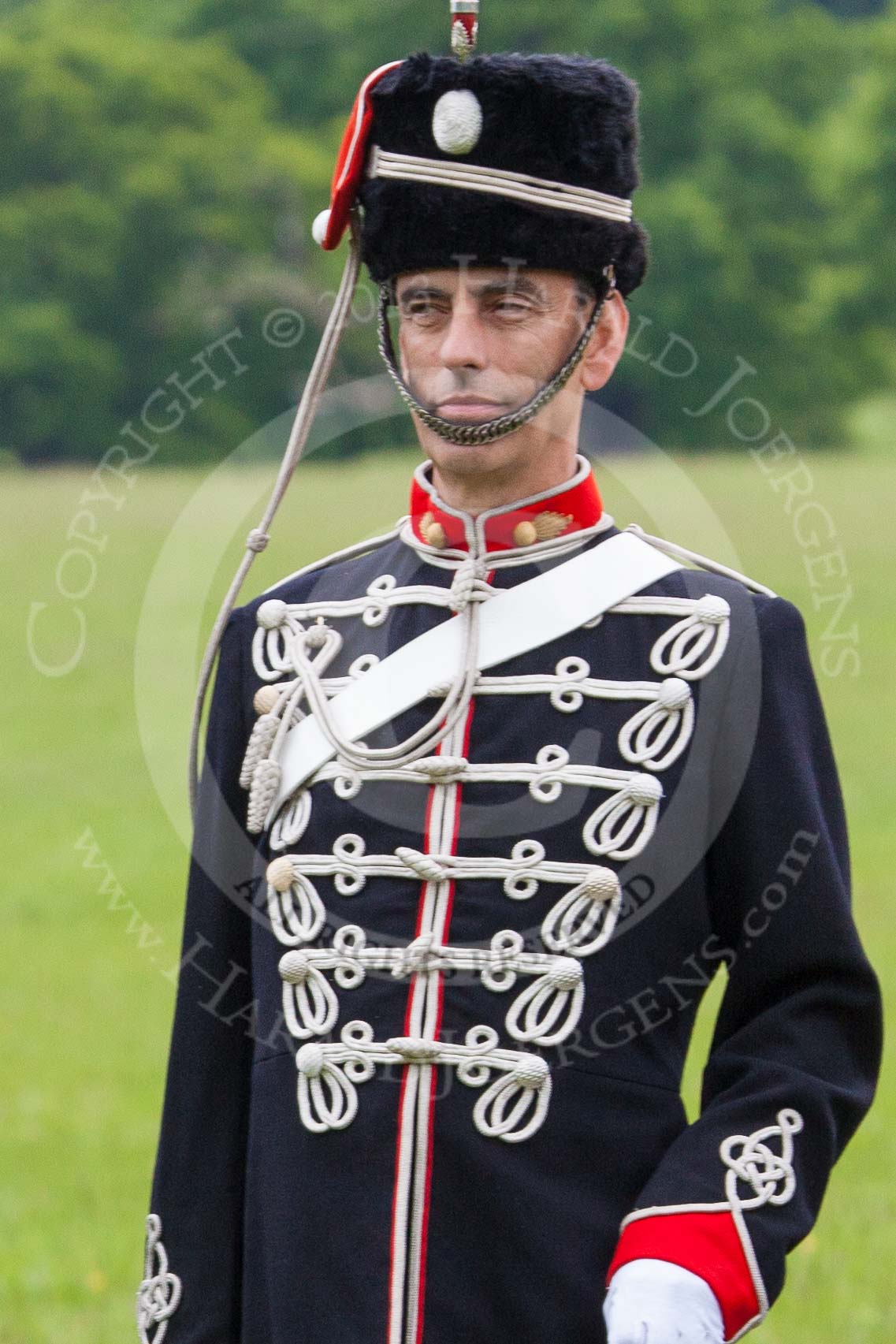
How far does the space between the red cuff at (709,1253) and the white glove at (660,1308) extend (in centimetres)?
1

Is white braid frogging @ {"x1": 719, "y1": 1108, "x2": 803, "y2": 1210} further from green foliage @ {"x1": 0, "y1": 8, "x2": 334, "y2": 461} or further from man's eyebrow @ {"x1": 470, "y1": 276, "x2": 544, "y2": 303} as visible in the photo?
green foliage @ {"x1": 0, "y1": 8, "x2": 334, "y2": 461}

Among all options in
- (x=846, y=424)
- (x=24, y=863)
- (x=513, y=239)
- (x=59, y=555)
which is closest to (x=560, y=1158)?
(x=513, y=239)

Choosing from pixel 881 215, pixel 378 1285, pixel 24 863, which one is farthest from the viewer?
pixel 881 215

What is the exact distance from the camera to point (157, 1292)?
289 cm

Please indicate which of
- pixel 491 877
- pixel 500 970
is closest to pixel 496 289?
pixel 491 877

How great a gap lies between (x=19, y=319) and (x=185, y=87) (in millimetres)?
9453

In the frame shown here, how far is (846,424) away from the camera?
34344 mm

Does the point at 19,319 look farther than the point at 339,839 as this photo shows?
Yes

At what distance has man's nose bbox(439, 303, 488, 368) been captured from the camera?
9.03ft

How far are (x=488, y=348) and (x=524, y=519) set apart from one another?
243 millimetres

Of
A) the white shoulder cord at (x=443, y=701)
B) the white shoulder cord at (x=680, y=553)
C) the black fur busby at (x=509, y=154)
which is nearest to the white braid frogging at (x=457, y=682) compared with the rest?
the white shoulder cord at (x=443, y=701)

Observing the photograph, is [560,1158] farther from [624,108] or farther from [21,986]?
[21,986]

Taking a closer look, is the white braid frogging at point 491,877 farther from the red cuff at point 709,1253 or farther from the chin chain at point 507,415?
the chin chain at point 507,415

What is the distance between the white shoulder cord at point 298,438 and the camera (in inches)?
116
